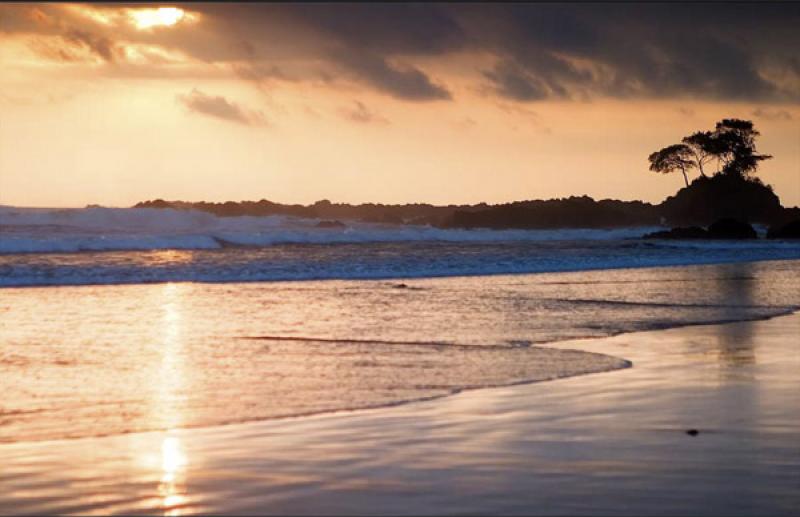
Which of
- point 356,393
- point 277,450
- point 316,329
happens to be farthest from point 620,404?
point 316,329

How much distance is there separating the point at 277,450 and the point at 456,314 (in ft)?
33.2

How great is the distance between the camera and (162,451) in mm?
7191

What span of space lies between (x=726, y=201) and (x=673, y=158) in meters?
5.46

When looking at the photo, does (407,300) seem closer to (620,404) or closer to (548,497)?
(620,404)

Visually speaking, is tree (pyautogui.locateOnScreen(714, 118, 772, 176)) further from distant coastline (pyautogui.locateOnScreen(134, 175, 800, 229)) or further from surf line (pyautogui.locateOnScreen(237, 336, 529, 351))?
surf line (pyautogui.locateOnScreen(237, 336, 529, 351))

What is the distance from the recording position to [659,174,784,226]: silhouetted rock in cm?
8425

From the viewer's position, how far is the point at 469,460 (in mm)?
6828

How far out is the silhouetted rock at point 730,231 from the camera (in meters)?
63.5

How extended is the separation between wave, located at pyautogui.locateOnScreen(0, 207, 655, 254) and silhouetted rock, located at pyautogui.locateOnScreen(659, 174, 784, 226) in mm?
16215

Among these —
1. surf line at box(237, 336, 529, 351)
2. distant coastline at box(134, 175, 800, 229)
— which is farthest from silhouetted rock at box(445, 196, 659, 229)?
surf line at box(237, 336, 529, 351)

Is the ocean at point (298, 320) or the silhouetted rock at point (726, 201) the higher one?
the silhouetted rock at point (726, 201)

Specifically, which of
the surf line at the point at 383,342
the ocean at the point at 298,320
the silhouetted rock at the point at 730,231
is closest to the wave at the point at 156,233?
the ocean at the point at 298,320

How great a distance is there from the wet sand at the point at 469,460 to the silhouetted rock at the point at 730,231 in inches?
2207

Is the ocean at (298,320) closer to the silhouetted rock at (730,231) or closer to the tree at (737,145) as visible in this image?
the silhouetted rock at (730,231)
